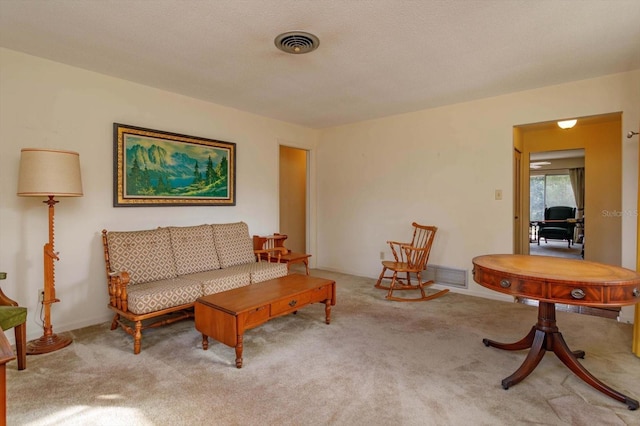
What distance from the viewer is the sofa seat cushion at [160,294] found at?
2.49 m

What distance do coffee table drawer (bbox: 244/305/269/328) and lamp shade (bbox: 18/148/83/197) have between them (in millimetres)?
1679

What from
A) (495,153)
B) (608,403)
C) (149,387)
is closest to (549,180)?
(495,153)

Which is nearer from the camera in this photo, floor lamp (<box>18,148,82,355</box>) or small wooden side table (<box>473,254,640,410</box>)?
small wooden side table (<box>473,254,640,410</box>)

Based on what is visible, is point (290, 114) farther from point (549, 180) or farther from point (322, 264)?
point (549, 180)

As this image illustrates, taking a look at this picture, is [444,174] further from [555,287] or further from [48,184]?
[48,184]

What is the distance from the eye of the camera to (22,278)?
105 inches

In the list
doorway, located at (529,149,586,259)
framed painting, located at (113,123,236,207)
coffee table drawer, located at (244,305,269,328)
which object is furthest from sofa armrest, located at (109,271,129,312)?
doorway, located at (529,149,586,259)

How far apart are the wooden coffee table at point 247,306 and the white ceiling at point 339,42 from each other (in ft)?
6.34

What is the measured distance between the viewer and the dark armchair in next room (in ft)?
27.0

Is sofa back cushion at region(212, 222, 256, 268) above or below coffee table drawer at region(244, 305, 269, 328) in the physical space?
above

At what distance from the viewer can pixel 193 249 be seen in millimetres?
3383

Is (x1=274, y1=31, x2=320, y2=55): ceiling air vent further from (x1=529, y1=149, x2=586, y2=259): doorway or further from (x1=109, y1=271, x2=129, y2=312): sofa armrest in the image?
(x1=529, y1=149, x2=586, y2=259): doorway

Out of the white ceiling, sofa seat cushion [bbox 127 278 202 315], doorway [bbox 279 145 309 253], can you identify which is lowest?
sofa seat cushion [bbox 127 278 202 315]

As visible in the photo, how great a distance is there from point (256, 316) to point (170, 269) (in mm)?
1258
